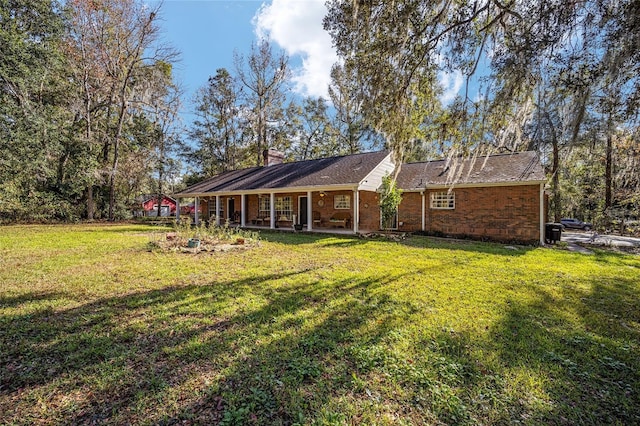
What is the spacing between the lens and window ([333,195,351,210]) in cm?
1494

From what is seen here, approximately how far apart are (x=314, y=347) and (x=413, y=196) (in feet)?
39.3

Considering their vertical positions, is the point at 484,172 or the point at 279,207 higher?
the point at 484,172

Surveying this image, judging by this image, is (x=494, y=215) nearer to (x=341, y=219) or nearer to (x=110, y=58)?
(x=341, y=219)

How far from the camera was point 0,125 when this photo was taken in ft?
48.4

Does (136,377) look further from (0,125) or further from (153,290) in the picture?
(0,125)

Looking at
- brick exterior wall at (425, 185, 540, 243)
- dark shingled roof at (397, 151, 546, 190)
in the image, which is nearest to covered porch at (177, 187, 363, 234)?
dark shingled roof at (397, 151, 546, 190)

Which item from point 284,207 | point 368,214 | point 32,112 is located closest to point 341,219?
point 368,214

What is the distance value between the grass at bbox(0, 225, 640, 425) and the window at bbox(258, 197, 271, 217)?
1193cm

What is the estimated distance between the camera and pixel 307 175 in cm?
1585

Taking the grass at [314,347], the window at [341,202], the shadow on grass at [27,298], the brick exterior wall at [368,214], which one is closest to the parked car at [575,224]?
the brick exterior wall at [368,214]

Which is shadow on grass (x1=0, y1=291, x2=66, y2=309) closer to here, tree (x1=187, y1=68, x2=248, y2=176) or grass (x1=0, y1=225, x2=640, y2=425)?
grass (x1=0, y1=225, x2=640, y2=425)

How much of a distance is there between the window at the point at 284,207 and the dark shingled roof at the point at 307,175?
130 cm

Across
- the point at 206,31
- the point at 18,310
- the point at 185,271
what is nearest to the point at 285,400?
the point at 18,310

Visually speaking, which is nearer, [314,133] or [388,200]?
[388,200]
